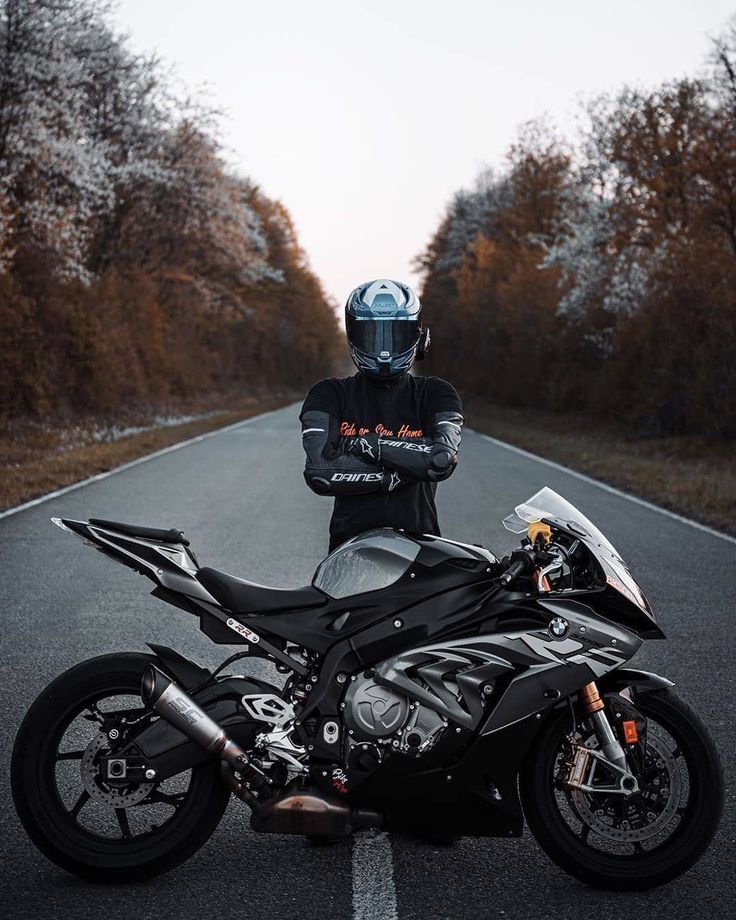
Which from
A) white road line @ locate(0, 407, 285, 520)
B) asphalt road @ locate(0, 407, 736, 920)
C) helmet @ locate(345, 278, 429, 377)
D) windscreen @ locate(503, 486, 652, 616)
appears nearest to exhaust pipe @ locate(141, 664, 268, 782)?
asphalt road @ locate(0, 407, 736, 920)

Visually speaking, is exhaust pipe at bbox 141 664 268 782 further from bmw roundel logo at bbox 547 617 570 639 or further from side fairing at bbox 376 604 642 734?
bmw roundel logo at bbox 547 617 570 639

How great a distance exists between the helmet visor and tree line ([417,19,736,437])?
17204 mm

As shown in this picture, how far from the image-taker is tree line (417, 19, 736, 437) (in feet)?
72.2

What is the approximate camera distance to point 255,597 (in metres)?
3.51

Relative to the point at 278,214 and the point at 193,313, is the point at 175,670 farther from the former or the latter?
the point at 278,214

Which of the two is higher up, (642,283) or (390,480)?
(642,283)

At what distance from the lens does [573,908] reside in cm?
346

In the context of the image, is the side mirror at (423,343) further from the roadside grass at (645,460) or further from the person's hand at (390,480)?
the roadside grass at (645,460)

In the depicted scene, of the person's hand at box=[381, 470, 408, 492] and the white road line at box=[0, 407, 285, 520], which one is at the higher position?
the person's hand at box=[381, 470, 408, 492]

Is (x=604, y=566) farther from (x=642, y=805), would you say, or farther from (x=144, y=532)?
(x=144, y=532)

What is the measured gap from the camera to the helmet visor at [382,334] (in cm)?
409

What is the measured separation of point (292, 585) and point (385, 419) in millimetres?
4171

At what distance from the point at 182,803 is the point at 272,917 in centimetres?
47

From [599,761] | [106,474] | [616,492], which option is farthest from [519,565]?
[106,474]
